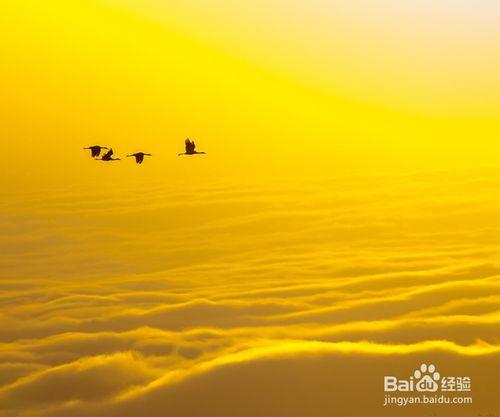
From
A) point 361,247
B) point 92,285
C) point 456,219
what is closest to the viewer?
point 92,285

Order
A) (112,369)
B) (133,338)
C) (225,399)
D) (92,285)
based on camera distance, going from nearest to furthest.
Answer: (225,399) → (112,369) → (133,338) → (92,285)

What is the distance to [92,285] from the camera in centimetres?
4988

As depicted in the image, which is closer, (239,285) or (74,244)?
(239,285)

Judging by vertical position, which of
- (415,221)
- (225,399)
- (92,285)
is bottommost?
(225,399)

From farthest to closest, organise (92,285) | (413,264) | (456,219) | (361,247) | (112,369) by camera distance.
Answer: (456,219)
(361,247)
(413,264)
(92,285)
(112,369)

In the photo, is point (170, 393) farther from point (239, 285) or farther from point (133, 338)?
point (239, 285)

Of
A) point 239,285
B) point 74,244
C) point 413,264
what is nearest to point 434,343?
point 239,285

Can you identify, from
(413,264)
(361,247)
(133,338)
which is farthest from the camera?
(361,247)

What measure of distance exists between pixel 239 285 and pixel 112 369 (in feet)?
70.2

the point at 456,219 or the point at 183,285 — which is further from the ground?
the point at 456,219

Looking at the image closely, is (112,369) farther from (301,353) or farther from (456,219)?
(456,219)

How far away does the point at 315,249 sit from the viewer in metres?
68.4

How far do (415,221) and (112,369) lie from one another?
2237 inches

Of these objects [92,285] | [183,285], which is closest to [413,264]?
[183,285]
